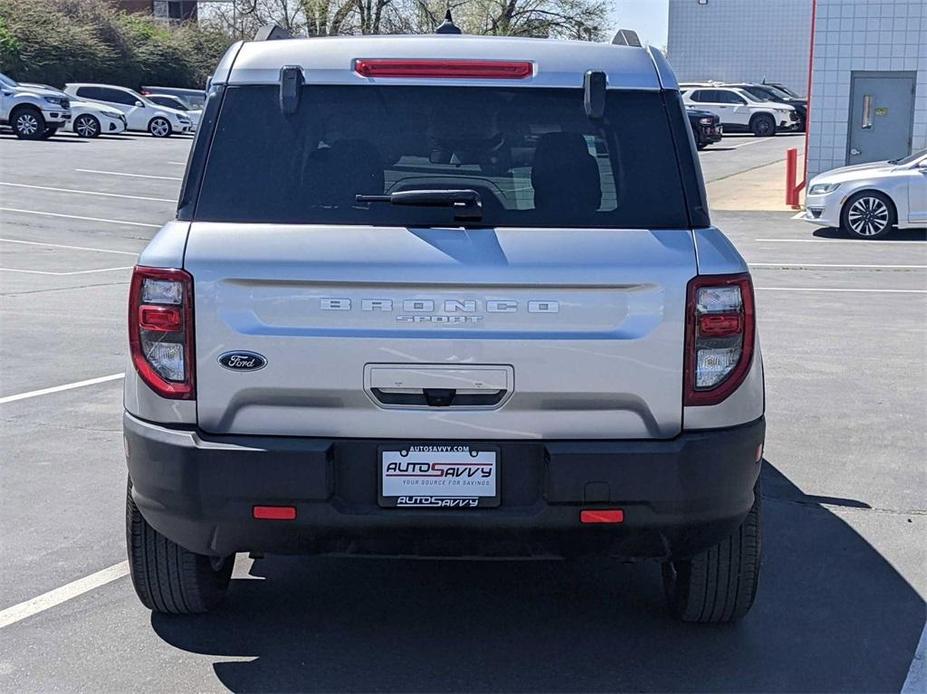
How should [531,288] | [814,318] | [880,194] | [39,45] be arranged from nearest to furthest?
1. [531,288]
2. [814,318]
3. [880,194]
4. [39,45]

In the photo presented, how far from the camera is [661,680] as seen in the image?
164 inches

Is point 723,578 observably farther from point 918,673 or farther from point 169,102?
point 169,102

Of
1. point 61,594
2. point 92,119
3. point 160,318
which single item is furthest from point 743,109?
point 160,318

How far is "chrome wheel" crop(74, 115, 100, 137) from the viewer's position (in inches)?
1480

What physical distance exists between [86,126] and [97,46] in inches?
480

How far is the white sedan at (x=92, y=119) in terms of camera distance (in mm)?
37472

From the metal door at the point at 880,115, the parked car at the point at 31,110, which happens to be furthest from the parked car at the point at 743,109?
the parked car at the point at 31,110

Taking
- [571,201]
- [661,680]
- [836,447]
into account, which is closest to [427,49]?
[571,201]

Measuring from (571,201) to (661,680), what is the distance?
5.13 feet

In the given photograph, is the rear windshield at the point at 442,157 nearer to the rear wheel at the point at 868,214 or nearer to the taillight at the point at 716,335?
the taillight at the point at 716,335

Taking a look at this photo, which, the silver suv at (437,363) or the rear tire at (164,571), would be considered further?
the rear tire at (164,571)

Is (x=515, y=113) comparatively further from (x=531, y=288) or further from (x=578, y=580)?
(x=578, y=580)

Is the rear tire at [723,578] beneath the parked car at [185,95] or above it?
above

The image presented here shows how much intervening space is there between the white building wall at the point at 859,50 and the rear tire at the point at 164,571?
2127 centimetres
